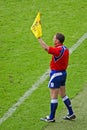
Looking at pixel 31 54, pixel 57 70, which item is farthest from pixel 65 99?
pixel 31 54

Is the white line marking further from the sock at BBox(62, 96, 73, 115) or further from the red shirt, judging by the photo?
the red shirt

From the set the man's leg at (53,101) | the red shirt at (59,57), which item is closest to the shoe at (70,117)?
the man's leg at (53,101)

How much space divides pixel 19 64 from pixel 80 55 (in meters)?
1.88

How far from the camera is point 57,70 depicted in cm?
1115

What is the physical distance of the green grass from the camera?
40.4 feet

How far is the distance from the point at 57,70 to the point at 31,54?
15.4ft

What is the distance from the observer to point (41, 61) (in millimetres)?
15266

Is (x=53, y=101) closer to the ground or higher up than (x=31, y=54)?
higher up

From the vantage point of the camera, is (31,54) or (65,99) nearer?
(65,99)

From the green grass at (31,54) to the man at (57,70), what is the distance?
56 centimetres

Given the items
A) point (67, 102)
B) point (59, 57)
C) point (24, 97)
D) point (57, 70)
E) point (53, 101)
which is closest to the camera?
point (59, 57)

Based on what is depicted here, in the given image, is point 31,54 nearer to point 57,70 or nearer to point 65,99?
point 65,99

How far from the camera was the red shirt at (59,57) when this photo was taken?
35.6 ft

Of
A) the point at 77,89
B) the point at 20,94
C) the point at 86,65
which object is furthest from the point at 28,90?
the point at 86,65
